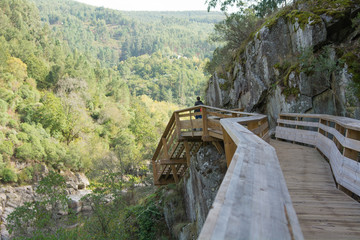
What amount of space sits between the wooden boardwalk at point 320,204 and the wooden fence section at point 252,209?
48.7 inches

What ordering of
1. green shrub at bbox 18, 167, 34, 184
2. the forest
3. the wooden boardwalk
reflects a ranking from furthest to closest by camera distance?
1. green shrub at bbox 18, 167, 34, 184
2. the forest
3. the wooden boardwalk

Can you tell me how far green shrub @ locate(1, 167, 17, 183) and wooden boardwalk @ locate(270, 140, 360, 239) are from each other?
32461 millimetres

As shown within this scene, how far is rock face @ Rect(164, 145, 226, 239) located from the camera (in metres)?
8.03

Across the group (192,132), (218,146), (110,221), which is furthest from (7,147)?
(218,146)

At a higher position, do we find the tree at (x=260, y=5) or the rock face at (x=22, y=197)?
the tree at (x=260, y=5)

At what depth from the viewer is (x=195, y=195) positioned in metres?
9.19

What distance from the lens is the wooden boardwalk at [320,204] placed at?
247cm

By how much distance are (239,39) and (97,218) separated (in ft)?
45.1

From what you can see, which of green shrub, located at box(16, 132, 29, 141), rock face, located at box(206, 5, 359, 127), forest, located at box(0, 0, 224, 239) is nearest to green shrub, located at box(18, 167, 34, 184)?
forest, located at box(0, 0, 224, 239)

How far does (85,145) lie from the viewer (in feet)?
138

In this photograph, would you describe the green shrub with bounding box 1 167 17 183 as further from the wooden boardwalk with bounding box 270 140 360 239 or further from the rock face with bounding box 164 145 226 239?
the wooden boardwalk with bounding box 270 140 360 239

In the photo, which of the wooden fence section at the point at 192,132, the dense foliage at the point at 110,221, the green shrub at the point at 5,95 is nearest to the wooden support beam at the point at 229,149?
the wooden fence section at the point at 192,132

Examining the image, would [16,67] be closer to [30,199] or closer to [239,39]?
[30,199]

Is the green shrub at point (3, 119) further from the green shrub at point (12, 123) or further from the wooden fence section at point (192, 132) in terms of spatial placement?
the wooden fence section at point (192, 132)
